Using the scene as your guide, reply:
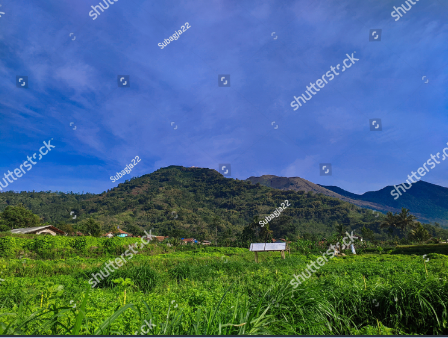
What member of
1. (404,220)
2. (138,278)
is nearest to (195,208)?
(404,220)

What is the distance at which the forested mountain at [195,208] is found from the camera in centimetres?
8900

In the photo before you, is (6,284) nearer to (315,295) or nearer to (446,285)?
(315,295)

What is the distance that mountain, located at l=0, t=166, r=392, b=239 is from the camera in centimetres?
8944

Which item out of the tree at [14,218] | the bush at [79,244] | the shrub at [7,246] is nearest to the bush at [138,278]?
the shrub at [7,246]

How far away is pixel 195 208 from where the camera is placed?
132m

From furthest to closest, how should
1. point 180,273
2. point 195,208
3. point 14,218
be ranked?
point 195,208 → point 14,218 → point 180,273

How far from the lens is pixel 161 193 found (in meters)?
141

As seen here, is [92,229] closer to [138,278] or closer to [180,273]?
[180,273]

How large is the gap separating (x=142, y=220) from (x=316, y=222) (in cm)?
7688

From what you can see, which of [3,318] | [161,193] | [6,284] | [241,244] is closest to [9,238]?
[6,284]

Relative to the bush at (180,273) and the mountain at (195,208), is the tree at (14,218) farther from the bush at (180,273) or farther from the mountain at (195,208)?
the bush at (180,273)

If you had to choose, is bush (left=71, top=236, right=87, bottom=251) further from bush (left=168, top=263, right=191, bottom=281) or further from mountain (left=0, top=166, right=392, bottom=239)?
mountain (left=0, top=166, right=392, bottom=239)

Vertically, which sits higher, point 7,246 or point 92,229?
point 92,229

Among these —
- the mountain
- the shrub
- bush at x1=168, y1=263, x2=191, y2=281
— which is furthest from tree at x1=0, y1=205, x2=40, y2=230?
bush at x1=168, y1=263, x2=191, y2=281
